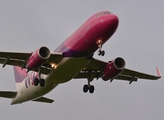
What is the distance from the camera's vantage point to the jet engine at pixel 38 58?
35.8m

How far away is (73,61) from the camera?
3578 centimetres

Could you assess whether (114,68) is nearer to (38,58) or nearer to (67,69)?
(67,69)

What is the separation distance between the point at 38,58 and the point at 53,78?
3.58 metres

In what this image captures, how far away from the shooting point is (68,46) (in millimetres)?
36344

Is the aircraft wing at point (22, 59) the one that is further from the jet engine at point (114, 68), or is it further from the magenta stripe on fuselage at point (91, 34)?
the jet engine at point (114, 68)

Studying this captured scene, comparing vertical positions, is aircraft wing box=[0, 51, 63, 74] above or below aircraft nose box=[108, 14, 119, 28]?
Result: below

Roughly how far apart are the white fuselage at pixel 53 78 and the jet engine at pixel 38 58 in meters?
1.52

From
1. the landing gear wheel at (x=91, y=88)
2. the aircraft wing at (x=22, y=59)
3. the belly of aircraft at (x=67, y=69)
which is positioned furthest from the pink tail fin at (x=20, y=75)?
the belly of aircraft at (x=67, y=69)

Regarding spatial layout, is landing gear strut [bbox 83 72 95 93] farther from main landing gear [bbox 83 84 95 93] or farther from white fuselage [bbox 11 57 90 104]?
white fuselage [bbox 11 57 90 104]

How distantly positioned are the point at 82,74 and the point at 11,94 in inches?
351

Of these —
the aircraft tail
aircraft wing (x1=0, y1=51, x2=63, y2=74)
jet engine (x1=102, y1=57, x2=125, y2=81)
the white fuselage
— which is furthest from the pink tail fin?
jet engine (x1=102, y1=57, x2=125, y2=81)

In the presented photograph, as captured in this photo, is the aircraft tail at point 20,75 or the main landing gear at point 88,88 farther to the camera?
the aircraft tail at point 20,75

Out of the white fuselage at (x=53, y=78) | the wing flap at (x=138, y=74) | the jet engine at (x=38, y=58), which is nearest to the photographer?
the jet engine at (x=38, y=58)

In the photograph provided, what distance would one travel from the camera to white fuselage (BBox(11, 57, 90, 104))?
36094 mm
